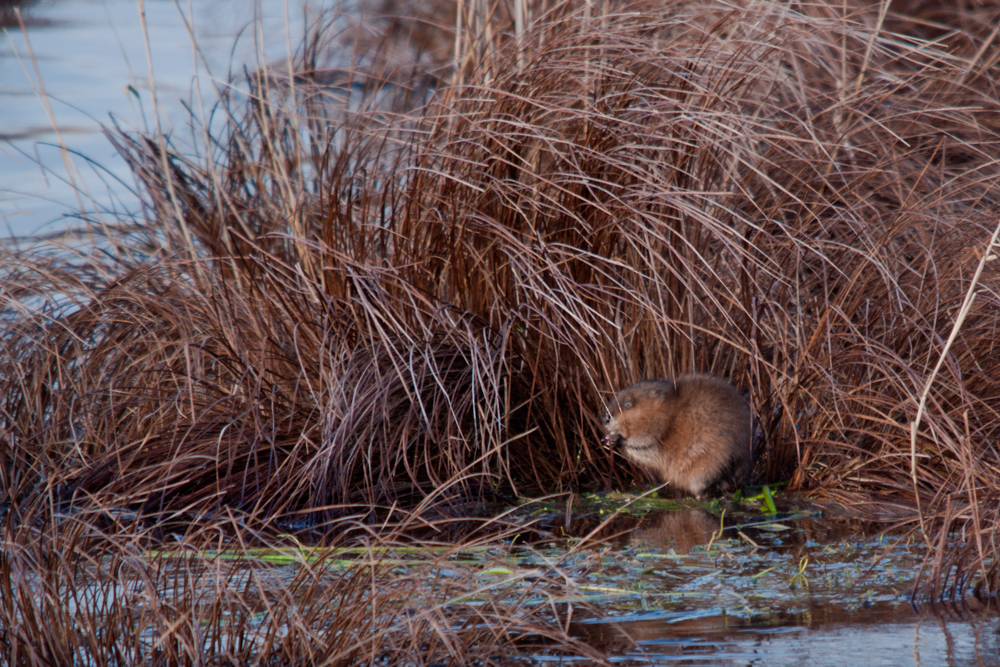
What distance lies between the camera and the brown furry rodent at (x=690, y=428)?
385 centimetres

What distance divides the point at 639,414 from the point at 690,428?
0.67 ft

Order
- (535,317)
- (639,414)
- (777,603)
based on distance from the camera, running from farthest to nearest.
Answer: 1. (535,317)
2. (639,414)
3. (777,603)

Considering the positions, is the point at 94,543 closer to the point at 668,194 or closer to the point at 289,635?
the point at 289,635

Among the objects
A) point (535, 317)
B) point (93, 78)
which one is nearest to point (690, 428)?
point (535, 317)

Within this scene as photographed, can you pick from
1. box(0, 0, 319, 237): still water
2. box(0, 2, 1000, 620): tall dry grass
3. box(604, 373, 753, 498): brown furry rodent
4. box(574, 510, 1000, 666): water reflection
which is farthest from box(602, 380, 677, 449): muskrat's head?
box(0, 0, 319, 237): still water

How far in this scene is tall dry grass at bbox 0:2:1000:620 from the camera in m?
3.76

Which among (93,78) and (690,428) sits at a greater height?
(93,78)

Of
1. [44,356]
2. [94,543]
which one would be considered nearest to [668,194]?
[94,543]

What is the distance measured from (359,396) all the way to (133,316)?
120 cm

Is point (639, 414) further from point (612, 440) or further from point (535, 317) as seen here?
point (535, 317)

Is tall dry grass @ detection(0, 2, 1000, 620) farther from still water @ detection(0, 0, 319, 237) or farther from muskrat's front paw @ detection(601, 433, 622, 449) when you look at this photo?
still water @ detection(0, 0, 319, 237)

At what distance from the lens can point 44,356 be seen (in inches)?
178

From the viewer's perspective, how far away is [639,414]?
3850 millimetres

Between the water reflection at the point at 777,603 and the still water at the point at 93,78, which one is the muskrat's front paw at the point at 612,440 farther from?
the still water at the point at 93,78
